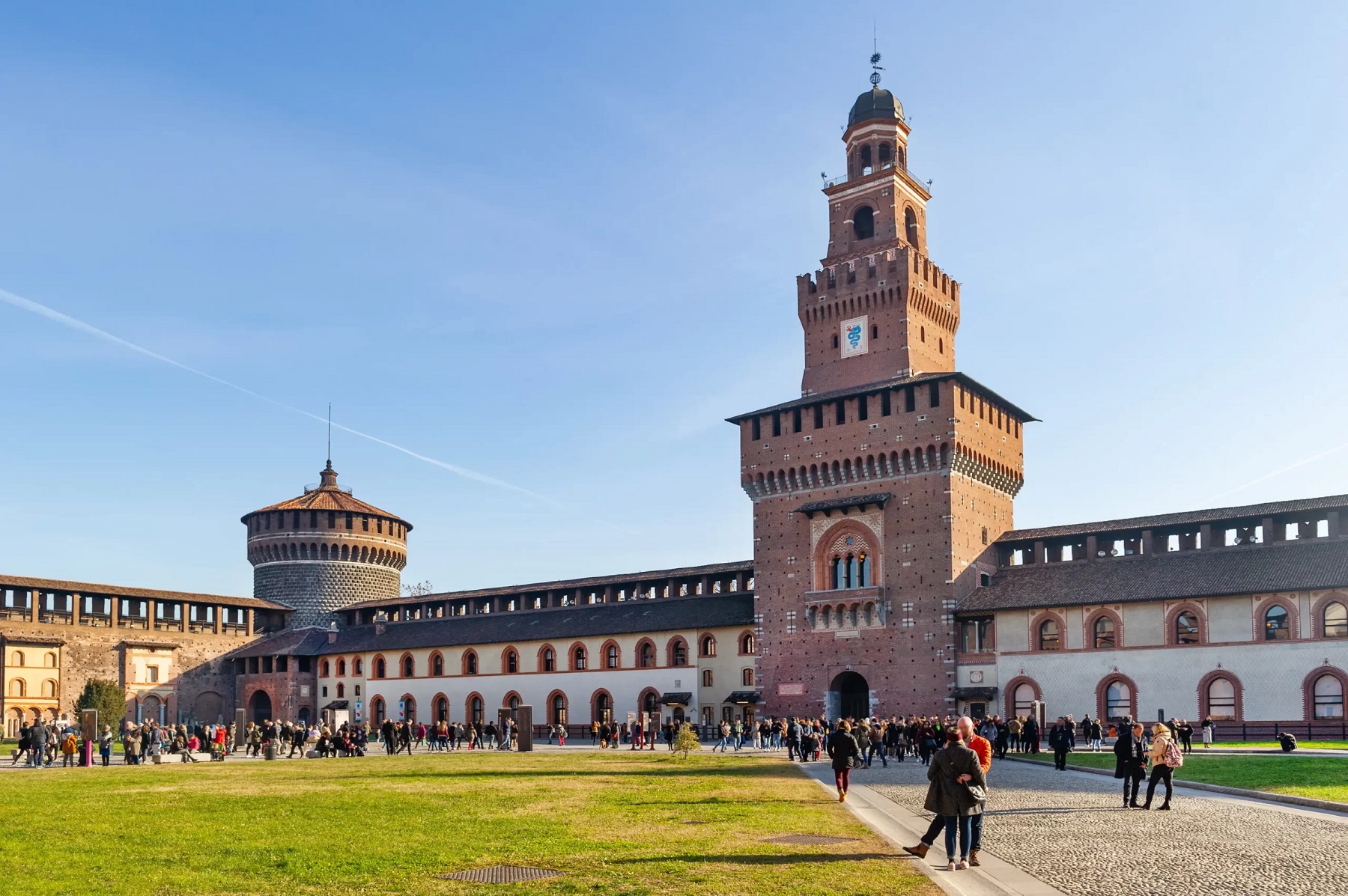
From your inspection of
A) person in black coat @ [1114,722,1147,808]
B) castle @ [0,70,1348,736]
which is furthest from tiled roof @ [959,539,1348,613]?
person in black coat @ [1114,722,1147,808]

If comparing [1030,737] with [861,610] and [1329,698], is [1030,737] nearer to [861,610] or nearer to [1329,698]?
[1329,698]

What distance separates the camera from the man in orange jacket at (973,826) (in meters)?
14.6

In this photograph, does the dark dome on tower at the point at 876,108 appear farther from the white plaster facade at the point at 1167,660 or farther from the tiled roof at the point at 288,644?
the tiled roof at the point at 288,644

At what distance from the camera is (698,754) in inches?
1753

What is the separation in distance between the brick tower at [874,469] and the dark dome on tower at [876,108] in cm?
9

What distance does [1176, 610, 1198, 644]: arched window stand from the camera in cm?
5034

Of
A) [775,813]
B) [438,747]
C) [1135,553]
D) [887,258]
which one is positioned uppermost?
[887,258]

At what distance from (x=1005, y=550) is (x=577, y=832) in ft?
149

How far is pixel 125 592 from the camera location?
254 feet

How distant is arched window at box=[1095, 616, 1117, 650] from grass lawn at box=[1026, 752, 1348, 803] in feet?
48.7

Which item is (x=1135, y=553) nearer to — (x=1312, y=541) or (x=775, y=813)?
(x=1312, y=541)

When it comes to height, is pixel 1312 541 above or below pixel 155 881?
above

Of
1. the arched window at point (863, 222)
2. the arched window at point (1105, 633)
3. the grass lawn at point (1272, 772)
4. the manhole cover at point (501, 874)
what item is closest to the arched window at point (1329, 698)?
the arched window at point (1105, 633)

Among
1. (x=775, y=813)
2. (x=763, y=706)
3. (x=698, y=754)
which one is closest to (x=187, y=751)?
(x=698, y=754)
